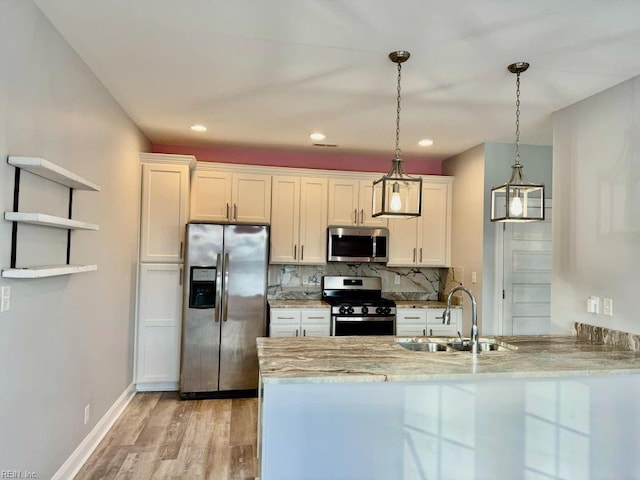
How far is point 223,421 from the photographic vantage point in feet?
11.3

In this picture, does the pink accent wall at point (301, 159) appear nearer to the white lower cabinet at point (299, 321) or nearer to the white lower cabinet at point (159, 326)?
the white lower cabinet at point (159, 326)

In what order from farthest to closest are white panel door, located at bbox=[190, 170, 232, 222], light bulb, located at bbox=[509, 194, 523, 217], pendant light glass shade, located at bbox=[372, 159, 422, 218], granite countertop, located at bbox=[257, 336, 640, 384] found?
white panel door, located at bbox=[190, 170, 232, 222] < light bulb, located at bbox=[509, 194, 523, 217] < pendant light glass shade, located at bbox=[372, 159, 422, 218] < granite countertop, located at bbox=[257, 336, 640, 384]

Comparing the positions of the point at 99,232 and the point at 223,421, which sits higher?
the point at 99,232

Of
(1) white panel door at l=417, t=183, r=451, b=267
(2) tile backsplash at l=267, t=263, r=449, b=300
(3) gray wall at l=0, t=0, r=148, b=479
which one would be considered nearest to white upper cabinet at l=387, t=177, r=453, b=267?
(1) white panel door at l=417, t=183, r=451, b=267

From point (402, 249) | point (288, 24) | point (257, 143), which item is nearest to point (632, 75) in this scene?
point (288, 24)

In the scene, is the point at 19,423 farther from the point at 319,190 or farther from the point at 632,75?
the point at 632,75

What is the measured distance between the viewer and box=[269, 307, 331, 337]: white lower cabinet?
4160 mm

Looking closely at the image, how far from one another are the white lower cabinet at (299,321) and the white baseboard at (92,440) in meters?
1.46

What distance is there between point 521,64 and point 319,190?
99.6 inches

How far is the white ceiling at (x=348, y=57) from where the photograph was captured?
6.42 feet

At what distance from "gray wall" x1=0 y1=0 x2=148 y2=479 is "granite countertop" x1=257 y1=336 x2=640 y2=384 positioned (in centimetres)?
112

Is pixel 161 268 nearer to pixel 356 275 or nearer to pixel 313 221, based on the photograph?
pixel 313 221

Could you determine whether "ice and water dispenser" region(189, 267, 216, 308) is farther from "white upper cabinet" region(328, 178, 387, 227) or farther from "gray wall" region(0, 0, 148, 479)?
"white upper cabinet" region(328, 178, 387, 227)

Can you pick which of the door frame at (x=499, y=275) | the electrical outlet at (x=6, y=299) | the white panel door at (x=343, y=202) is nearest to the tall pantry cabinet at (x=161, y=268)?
the white panel door at (x=343, y=202)
